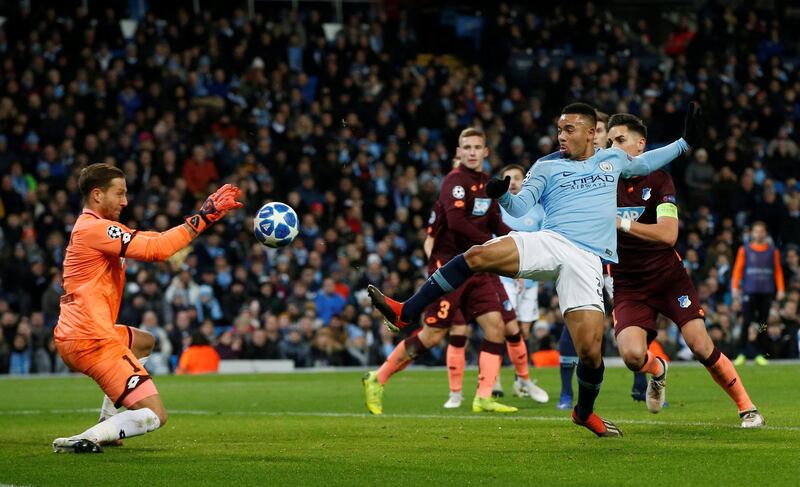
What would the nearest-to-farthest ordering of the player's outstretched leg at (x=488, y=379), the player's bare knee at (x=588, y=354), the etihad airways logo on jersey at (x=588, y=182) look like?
the player's bare knee at (x=588, y=354) → the etihad airways logo on jersey at (x=588, y=182) → the player's outstretched leg at (x=488, y=379)

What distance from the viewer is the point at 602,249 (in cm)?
906

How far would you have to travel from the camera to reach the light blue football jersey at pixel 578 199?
901 centimetres

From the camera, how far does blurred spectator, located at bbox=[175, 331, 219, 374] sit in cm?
2214

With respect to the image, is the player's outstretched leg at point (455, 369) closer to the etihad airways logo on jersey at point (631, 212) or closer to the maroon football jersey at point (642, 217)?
the maroon football jersey at point (642, 217)

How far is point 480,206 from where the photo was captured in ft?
42.3

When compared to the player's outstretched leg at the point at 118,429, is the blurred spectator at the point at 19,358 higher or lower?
lower

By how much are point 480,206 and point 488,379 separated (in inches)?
67.2

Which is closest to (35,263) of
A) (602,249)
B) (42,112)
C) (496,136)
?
(42,112)

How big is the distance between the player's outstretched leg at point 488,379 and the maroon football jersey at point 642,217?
7.98 feet

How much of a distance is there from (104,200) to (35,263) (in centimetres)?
1363

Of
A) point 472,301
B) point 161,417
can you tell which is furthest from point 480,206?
point 161,417

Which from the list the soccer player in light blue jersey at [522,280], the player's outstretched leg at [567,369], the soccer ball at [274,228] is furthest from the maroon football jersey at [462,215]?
the soccer ball at [274,228]

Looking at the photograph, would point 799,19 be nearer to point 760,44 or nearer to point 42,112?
point 760,44

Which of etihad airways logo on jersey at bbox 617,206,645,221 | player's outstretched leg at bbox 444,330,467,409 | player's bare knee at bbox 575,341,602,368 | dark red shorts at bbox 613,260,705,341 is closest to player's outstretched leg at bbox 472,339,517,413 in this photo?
player's outstretched leg at bbox 444,330,467,409
